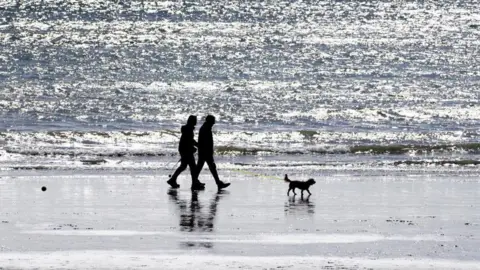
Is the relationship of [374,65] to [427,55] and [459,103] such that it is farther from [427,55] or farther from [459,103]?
[459,103]

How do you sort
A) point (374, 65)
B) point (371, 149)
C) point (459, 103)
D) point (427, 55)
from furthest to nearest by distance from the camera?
1. point (427, 55)
2. point (374, 65)
3. point (459, 103)
4. point (371, 149)

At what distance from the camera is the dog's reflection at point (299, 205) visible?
1788 centimetres

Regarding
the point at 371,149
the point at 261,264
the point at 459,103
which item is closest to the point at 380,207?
the point at 261,264

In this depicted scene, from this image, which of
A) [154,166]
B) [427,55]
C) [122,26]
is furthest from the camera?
[122,26]

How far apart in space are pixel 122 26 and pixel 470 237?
62.0 m

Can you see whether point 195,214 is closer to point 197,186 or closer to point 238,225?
point 238,225

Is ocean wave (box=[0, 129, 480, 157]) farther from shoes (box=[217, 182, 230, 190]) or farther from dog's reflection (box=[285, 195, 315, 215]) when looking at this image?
dog's reflection (box=[285, 195, 315, 215])

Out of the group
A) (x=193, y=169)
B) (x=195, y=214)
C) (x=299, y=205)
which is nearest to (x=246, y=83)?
(x=193, y=169)

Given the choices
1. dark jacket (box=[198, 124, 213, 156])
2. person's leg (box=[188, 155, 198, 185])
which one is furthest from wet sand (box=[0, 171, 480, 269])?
dark jacket (box=[198, 124, 213, 156])

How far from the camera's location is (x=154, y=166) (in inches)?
1083

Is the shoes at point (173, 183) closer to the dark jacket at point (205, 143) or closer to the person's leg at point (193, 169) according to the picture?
the person's leg at point (193, 169)

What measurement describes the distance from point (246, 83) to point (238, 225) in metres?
40.4

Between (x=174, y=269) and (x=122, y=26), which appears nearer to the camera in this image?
(x=174, y=269)

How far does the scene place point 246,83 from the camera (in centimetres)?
5625
